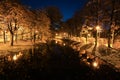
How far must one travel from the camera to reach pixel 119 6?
88.1 ft

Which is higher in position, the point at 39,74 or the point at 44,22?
the point at 44,22

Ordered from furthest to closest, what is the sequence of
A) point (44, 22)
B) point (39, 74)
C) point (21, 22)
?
point (44, 22) → point (21, 22) → point (39, 74)

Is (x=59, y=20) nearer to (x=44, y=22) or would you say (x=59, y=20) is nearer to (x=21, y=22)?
(x=44, y=22)

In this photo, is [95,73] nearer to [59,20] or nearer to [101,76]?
[101,76]

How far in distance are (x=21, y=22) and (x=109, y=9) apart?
17144mm

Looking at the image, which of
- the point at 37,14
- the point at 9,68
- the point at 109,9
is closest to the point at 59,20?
the point at 37,14

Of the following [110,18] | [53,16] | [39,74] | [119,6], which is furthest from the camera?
[53,16]

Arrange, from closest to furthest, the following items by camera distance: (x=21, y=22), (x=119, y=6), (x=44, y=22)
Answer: (x=119, y=6), (x=21, y=22), (x=44, y=22)

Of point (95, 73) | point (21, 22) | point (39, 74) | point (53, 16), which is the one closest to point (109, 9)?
point (21, 22)

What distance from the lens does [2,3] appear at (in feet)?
96.7

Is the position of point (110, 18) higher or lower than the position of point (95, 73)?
higher

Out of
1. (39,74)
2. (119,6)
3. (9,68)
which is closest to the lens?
(39,74)

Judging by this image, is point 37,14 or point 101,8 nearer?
point 101,8

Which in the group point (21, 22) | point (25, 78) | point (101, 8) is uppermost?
point (101, 8)
